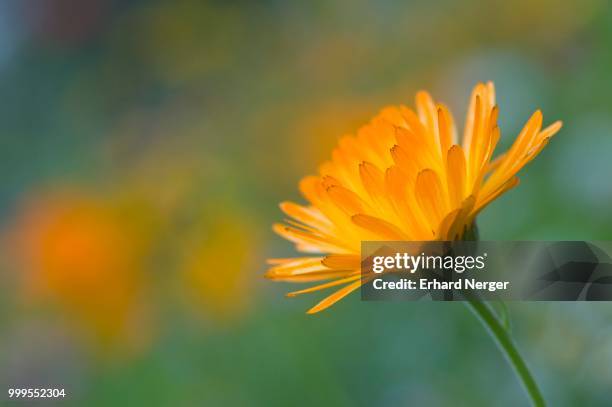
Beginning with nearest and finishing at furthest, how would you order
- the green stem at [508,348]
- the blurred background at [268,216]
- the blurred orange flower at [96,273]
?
the green stem at [508,348] → the blurred background at [268,216] → the blurred orange flower at [96,273]

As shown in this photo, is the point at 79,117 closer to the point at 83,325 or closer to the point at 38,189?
the point at 38,189

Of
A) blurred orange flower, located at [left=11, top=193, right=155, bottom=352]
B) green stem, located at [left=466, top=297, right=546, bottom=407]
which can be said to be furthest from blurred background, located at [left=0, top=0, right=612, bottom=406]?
green stem, located at [left=466, top=297, right=546, bottom=407]

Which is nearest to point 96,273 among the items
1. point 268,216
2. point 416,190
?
point 268,216

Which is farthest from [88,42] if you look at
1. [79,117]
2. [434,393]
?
[434,393]

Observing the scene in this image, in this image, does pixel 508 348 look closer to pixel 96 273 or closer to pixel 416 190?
pixel 416 190

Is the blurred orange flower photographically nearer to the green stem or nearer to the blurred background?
the blurred background

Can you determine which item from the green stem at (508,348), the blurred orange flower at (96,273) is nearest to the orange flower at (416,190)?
the green stem at (508,348)

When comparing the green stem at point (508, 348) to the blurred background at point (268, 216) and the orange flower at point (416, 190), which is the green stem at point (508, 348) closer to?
the orange flower at point (416, 190)
